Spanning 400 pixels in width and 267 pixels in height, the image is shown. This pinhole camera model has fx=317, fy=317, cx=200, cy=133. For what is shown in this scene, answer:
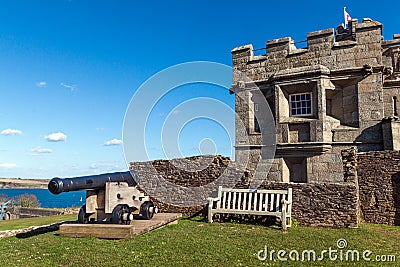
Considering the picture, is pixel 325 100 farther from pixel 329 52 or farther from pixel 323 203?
pixel 323 203

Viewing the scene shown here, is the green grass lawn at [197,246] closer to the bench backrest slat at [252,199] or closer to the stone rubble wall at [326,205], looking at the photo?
the stone rubble wall at [326,205]

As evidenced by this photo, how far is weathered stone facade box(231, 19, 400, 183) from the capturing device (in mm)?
12102

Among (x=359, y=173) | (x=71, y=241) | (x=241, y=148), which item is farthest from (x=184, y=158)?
(x=359, y=173)

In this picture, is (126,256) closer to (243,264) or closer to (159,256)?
(159,256)

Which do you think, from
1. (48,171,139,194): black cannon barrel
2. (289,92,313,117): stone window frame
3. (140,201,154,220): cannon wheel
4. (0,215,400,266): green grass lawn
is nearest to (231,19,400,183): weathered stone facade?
(289,92,313,117): stone window frame

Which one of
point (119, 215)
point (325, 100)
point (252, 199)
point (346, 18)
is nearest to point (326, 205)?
point (252, 199)

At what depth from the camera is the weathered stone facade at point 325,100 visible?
476 inches

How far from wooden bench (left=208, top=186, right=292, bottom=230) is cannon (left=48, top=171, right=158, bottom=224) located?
2.19 m

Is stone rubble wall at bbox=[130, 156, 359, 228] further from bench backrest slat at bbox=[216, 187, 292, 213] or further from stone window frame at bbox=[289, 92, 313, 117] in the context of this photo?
stone window frame at bbox=[289, 92, 313, 117]

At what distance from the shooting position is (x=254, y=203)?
9688mm

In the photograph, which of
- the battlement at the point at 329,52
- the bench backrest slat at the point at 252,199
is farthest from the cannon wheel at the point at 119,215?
the battlement at the point at 329,52

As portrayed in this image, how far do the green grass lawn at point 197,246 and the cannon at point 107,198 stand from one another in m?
0.88

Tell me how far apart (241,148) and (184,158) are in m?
3.10

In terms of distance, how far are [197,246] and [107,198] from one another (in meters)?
3.19
